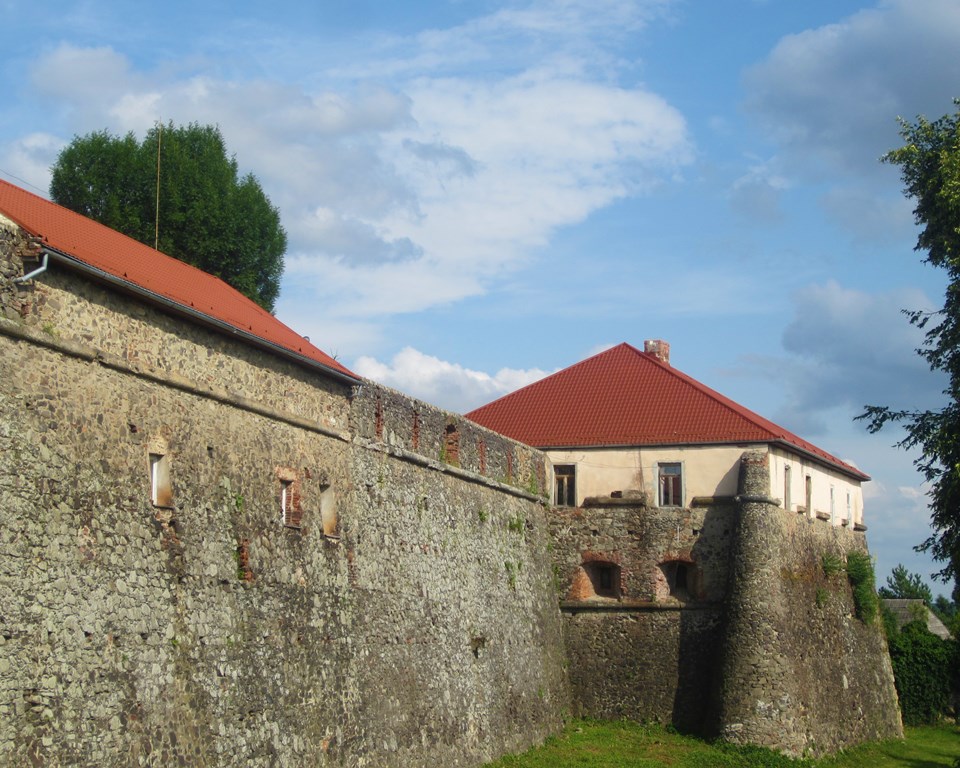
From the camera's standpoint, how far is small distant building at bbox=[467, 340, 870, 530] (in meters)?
29.4

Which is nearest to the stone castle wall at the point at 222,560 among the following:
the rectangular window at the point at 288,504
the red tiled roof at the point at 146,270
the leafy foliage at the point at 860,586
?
the rectangular window at the point at 288,504

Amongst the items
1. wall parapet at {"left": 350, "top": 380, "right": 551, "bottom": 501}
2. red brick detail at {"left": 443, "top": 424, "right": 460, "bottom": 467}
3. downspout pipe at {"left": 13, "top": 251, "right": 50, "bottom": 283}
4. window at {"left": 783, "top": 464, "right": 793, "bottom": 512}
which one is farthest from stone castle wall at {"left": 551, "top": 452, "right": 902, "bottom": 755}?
downspout pipe at {"left": 13, "top": 251, "right": 50, "bottom": 283}

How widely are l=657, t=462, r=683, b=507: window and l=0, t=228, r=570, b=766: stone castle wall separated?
5.61 metres

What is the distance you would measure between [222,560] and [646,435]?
15.0 metres

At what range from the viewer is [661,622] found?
28812mm

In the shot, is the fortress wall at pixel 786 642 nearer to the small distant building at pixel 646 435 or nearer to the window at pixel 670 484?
the small distant building at pixel 646 435

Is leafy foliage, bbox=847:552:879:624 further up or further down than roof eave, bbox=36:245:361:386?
further down

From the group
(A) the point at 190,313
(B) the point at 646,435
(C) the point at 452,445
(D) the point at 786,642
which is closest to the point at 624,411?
(B) the point at 646,435

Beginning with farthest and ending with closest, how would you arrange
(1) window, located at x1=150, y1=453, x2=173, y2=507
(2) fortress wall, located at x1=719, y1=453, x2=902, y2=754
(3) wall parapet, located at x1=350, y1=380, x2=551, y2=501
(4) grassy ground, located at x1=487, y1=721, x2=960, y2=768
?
(2) fortress wall, located at x1=719, y1=453, x2=902, y2=754, (4) grassy ground, located at x1=487, y1=721, x2=960, y2=768, (3) wall parapet, located at x1=350, y1=380, x2=551, y2=501, (1) window, located at x1=150, y1=453, x2=173, y2=507

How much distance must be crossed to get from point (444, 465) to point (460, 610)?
2.60m

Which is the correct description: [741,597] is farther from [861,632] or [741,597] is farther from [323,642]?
[323,642]

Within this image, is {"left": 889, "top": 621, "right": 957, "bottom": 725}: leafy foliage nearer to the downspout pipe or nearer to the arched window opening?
the arched window opening

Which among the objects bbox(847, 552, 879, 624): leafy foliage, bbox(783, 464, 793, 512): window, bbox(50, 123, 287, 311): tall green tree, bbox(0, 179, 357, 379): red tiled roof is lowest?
bbox(847, 552, 879, 624): leafy foliage

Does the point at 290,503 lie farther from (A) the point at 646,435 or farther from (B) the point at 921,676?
(B) the point at 921,676
